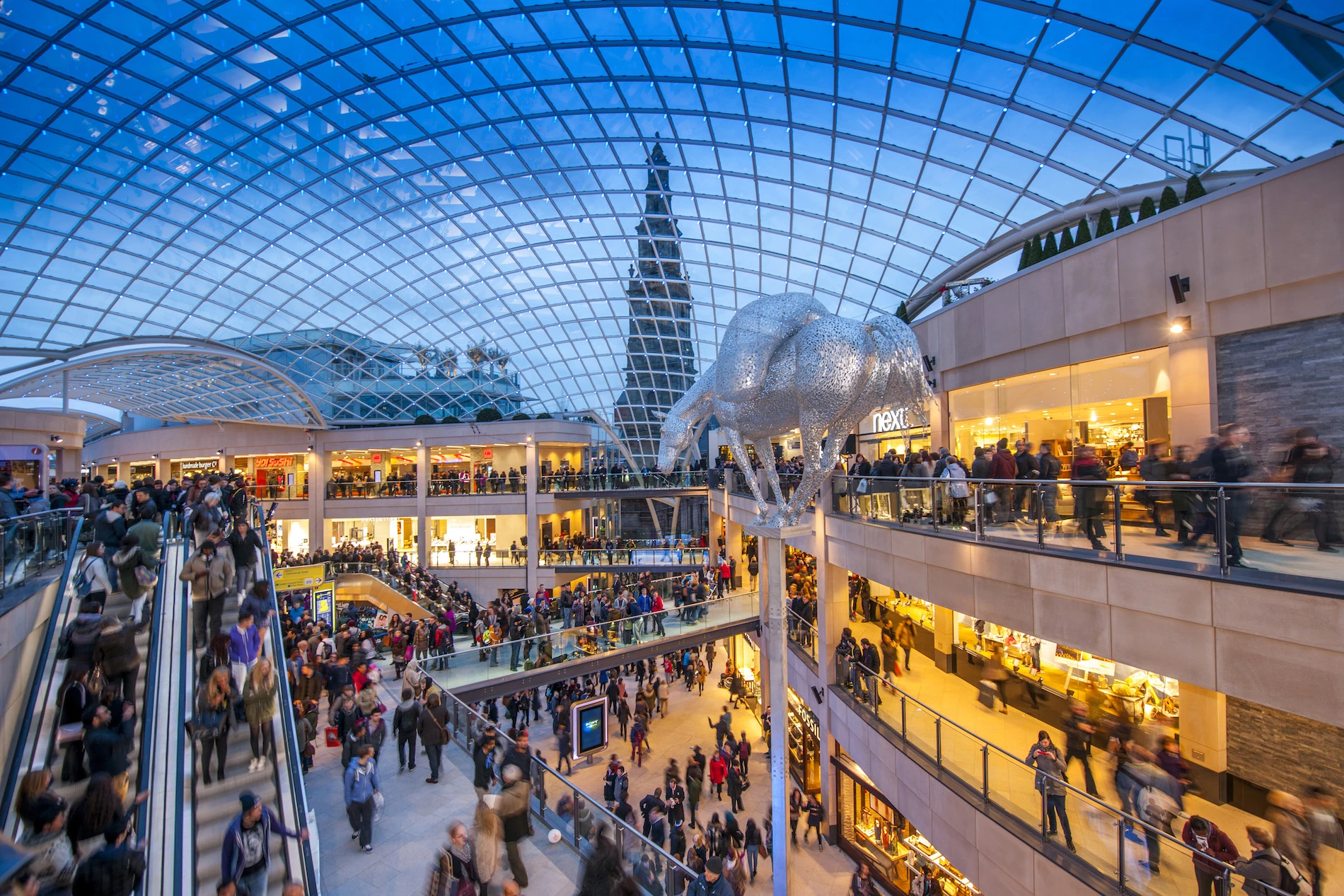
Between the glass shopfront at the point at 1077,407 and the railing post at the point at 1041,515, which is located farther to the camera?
the glass shopfront at the point at 1077,407

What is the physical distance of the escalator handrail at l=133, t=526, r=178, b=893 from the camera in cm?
670

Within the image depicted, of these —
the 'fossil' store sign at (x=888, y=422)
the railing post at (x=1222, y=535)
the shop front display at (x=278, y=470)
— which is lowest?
the railing post at (x=1222, y=535)

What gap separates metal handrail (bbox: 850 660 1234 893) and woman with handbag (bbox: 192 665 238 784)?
1128cm

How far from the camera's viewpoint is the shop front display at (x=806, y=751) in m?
18.7

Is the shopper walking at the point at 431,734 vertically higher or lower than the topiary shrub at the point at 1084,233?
lower

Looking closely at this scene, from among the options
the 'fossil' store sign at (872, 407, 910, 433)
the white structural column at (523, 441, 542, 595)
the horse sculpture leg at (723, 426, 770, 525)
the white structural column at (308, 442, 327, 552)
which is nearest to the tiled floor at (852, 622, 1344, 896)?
the horse sculpture leg at (723, 426, 770, 525)

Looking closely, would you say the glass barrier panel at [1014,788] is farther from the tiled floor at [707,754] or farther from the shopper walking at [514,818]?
the shopper walking at [514,818]

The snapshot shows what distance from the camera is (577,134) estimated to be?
82.9ft

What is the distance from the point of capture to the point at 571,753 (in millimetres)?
17281

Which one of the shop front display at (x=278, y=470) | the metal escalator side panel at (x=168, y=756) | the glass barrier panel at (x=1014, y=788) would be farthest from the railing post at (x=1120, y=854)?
the shop front display at (x=278, y=470)

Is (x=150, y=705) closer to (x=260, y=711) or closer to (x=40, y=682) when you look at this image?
(x=260, y=711)

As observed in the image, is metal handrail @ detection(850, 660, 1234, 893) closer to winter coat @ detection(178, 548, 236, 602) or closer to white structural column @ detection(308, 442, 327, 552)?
winter coat @ detection(178, 548, 236, 602)

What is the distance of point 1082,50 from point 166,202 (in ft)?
112

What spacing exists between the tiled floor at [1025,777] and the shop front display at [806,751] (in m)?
5.22
